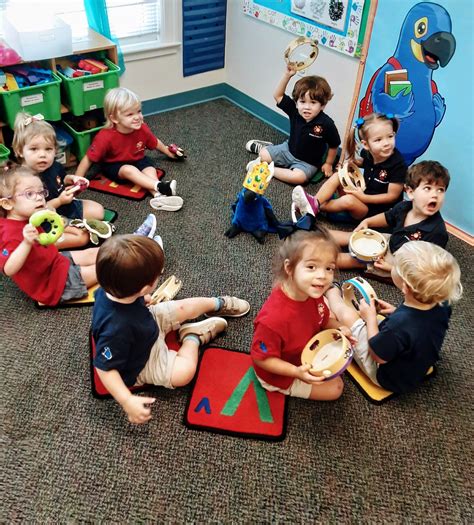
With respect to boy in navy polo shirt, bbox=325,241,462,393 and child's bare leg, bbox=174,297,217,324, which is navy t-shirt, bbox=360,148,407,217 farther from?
child's bare leg, bbox=174,297,217,324

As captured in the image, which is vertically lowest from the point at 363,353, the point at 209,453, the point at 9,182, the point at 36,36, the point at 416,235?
the point at 209,453

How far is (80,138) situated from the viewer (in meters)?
2.53

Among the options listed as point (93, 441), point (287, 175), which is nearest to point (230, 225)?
point (287, 175)

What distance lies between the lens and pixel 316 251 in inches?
50.4

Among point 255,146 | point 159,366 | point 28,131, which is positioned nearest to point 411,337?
point 159,366

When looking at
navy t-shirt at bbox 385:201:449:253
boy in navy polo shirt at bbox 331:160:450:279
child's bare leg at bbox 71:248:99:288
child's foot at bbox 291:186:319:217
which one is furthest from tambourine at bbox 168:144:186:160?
navy t-shirt at bbox 385:201:449:253

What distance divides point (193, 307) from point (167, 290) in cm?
18

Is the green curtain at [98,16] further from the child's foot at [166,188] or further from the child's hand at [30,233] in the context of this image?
the child's hand at [30,233]

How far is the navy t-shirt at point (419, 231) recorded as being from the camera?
6.18ft

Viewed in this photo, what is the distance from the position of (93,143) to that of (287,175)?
99 cm

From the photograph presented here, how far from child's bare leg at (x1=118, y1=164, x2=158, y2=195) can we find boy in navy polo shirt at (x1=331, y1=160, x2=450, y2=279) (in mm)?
989

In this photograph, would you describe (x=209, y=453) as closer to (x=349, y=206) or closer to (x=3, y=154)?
(x=349, y=206)

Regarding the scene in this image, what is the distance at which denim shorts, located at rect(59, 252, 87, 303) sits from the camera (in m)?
1.80

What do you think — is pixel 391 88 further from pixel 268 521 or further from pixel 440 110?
pixel 268 521
